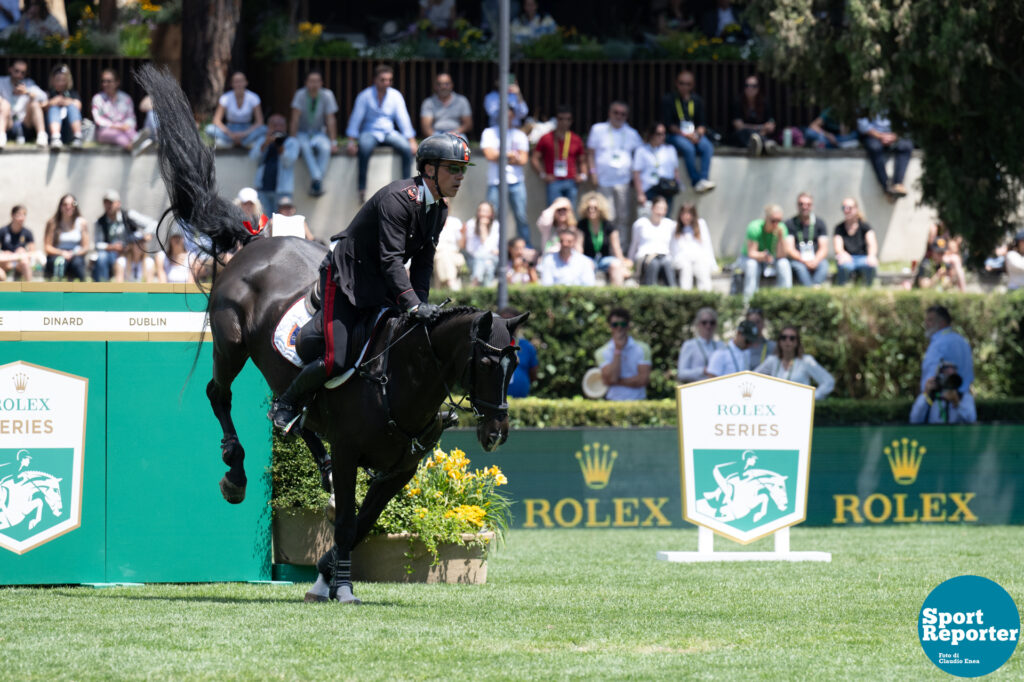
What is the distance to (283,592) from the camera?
910 centimetres

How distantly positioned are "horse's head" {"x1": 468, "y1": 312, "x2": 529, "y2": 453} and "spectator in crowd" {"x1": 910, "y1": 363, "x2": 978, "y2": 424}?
8.84 metres

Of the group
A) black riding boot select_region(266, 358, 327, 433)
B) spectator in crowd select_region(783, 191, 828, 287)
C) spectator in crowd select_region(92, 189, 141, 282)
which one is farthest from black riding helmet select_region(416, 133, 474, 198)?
spectator in crowd select_region(783, 191, 828, 287)

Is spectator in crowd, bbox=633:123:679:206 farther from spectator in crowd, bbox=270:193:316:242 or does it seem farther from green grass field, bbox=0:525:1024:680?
green grass field, bbox=0:525:1024:680

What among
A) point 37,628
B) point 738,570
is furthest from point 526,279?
point 37,628

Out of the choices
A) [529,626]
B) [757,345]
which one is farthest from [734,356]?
[529,626]

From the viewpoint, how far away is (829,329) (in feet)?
60.0

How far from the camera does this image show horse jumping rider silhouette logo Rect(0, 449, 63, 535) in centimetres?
921

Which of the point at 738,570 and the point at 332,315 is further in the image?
the point at 738,570

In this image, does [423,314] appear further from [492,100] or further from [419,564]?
[492,100]

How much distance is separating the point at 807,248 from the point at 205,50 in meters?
9.63

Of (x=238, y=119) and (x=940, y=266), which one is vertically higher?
(x=238, y=119)

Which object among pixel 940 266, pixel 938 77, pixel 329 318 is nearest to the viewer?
pixel 329 318

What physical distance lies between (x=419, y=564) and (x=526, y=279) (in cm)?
939

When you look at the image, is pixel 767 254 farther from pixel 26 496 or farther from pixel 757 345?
pixel 26 496
